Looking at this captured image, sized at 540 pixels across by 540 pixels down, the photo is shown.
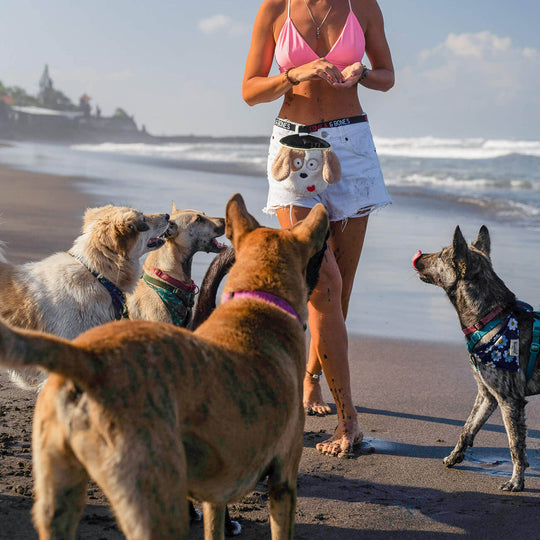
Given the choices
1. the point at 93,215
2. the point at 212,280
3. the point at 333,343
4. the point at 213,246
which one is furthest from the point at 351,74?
the point at 213,246

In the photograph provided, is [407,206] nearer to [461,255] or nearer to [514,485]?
[461,255]

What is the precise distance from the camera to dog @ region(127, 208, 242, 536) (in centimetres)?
539

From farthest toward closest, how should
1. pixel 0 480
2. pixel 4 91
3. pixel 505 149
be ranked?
pixel 4 91 → pixel 505 149 → pixel 0 480

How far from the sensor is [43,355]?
192 cm

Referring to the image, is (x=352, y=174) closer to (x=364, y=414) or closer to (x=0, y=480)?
(x=364, y=414)

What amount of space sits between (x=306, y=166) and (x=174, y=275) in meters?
1.76

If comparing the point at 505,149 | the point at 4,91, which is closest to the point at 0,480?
the point at 505,149

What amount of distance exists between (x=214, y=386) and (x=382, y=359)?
4433 mm

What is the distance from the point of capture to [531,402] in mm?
5414

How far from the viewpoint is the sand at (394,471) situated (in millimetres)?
3506

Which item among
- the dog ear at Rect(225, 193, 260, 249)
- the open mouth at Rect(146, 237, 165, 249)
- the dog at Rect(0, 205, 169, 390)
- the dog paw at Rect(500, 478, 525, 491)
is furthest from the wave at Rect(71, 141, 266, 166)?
the dog ear at Rect(225, 193, 260, 249)

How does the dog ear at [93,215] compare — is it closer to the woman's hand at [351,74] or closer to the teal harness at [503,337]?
the woman's hand at [351,74]

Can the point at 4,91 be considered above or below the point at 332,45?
above

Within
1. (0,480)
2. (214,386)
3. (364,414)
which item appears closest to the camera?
(214,386)
